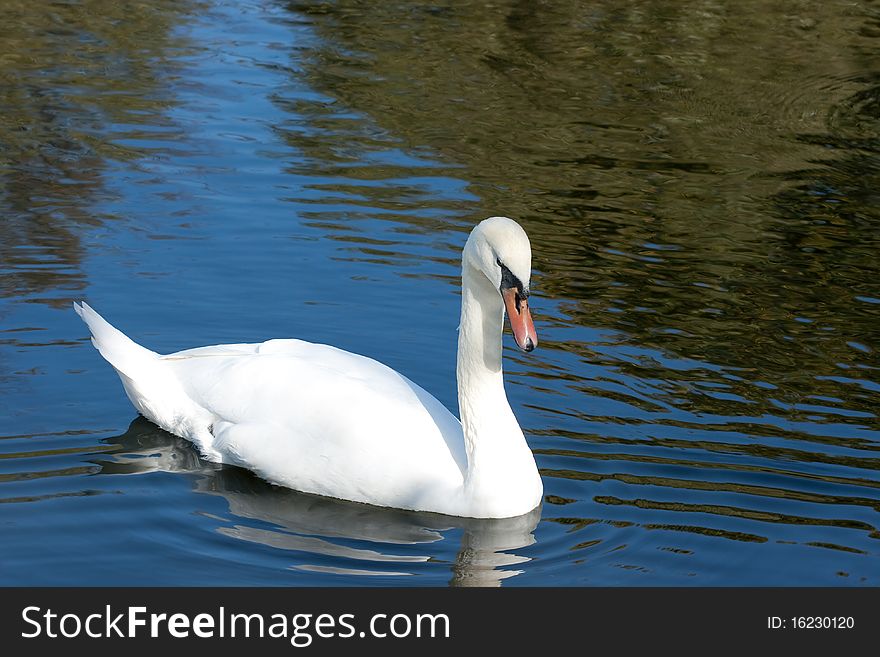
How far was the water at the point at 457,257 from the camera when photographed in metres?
7.25

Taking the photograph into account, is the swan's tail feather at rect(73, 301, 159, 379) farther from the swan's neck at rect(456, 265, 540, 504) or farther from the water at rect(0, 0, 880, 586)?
the swan's neck at rect(456, 265, 540, 504)

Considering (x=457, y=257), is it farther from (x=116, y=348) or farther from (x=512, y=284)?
(x=512, y=284)

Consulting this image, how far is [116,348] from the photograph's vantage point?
27.8 feet

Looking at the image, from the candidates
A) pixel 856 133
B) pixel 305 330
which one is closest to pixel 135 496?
pixel 305 330

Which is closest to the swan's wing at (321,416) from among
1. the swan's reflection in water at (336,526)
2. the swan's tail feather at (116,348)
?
the swan's reflection in water at (336,526)

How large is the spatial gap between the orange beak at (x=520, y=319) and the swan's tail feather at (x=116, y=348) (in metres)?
2.46

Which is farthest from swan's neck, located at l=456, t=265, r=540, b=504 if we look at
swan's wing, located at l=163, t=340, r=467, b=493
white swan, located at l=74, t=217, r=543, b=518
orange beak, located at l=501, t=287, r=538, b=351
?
orange beak, located at l=501, t=287, r=538, b=351

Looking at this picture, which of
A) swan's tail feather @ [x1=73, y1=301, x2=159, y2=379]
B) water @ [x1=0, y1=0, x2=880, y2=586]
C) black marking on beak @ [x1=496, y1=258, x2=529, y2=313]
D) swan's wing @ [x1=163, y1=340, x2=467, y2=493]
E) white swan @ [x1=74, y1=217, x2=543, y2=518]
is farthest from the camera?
swan's tail feather @ [x1=73, y1=301, x2=159, y2=379]

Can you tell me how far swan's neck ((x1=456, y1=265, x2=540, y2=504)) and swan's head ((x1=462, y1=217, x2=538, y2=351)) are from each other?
286 millimetres

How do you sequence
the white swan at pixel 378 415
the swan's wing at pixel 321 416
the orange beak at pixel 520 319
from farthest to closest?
the swan's wing at pixel 321 416
the white swan at pixel 378 415
the orange beak at pixel 520 319

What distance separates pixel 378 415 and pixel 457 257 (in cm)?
392

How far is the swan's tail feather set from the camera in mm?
8414

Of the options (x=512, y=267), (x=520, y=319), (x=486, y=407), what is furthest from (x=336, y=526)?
(x=512, y=267)

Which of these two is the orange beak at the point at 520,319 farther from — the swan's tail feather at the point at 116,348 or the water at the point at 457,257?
the swan's tail feather at the point at 116,348
